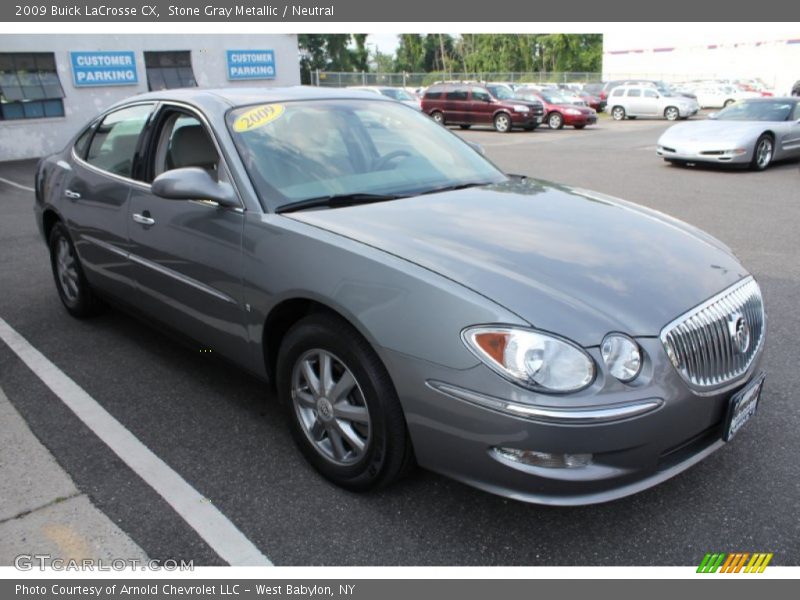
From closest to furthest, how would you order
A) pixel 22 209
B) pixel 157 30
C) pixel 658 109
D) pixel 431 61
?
pixel 22 209
pixel 157 30
pixel 658 109
pixel 431 61

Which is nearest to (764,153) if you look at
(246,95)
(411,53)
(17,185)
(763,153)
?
(763,153)

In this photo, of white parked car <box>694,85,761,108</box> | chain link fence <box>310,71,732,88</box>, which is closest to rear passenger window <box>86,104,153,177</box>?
chain link fence <box>310,71,732,88</box>

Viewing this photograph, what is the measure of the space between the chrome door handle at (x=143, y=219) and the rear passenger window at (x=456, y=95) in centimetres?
2463

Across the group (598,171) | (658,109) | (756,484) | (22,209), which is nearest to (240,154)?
(756,484)

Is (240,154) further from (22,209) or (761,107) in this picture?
(761,107)

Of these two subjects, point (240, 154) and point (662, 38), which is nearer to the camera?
point (240, 154)

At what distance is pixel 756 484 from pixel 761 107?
42.5 feet

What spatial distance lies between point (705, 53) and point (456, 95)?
117 feet

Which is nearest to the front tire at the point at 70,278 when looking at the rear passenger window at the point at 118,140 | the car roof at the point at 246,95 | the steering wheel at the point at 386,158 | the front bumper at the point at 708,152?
the rear passenger window at the point at 118,140

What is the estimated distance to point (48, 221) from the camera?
5.20 meters

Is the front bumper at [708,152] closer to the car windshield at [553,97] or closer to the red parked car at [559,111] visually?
the red parked car at [559,111]

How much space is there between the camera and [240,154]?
3.31 m

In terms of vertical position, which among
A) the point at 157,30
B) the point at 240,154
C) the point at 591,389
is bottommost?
the point at 591,389

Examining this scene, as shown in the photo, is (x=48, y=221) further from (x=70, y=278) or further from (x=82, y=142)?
(x=82, y=142)
